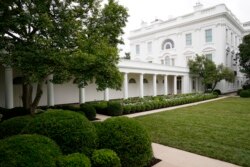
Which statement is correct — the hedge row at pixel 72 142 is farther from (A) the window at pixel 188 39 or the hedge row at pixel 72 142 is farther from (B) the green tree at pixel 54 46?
(A) the window at pixel 188 39

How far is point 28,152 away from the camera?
3.79 metres

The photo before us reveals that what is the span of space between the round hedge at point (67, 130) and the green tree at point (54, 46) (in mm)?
5086

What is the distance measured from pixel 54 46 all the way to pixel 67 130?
6577mm

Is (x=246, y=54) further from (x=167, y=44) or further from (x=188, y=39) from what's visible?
(x=167, y=44)

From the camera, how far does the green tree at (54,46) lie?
9.75 meters

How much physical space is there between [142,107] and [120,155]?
1269 centimetres

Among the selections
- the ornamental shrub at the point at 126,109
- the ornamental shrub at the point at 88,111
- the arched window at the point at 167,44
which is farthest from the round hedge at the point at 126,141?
the arched window at the point at 167,44

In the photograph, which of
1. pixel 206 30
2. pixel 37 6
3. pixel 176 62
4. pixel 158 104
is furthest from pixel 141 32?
pixel 37 6

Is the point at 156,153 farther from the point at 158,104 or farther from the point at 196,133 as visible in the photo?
the point at 158,104

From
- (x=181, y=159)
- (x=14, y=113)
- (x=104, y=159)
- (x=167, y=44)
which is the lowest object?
(x=181, y=159)

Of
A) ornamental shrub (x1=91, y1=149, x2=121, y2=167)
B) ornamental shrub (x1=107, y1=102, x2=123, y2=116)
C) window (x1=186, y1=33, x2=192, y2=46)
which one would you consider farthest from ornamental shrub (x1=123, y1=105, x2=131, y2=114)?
window (x1=186, y1=33, x2=192, y2=46)

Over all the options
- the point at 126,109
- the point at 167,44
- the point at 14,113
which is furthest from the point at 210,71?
the point at 14,113

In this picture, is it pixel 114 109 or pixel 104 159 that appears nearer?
pixel 104 159

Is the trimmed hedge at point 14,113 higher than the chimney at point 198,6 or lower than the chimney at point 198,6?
lower
